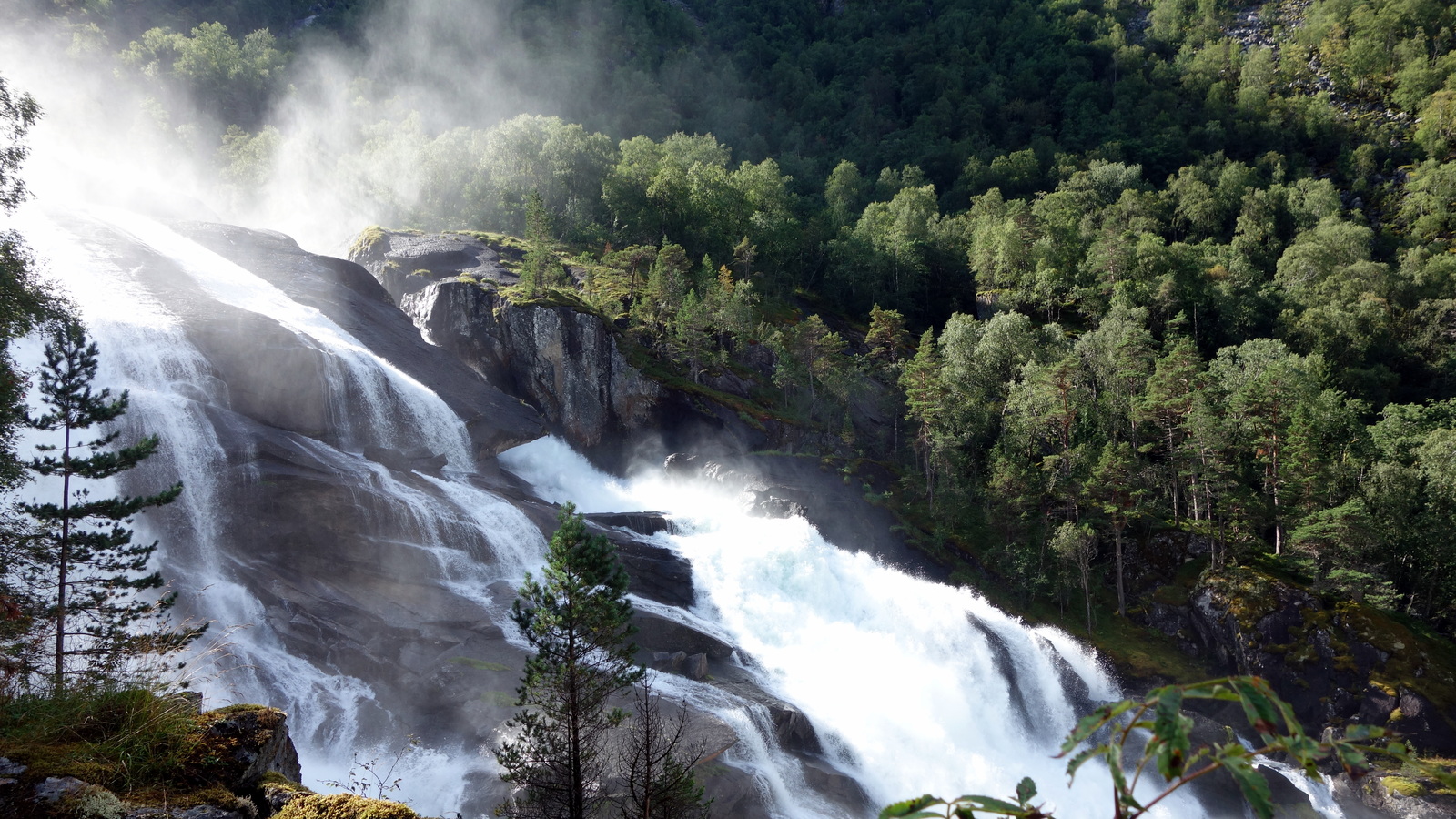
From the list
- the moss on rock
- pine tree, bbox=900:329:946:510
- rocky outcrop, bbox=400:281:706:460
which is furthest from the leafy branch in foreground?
rocky outcrop, bbox=400:281:706:460

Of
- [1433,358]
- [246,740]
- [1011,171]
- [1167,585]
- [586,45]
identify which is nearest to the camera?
[246,740]

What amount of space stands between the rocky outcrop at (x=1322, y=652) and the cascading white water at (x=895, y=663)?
6.85 m

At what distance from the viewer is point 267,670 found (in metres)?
22.6

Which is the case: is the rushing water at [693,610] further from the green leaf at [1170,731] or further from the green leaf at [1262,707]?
the green leaf at [1262,707]

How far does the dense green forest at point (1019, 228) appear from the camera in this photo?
147ft

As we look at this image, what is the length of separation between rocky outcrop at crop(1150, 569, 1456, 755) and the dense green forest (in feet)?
7.12

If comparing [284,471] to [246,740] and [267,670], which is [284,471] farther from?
[246,740]

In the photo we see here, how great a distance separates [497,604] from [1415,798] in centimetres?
3657

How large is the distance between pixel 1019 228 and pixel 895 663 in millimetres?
51556

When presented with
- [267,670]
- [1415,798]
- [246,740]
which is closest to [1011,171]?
[1415,798]

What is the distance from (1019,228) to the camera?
72.4 metres

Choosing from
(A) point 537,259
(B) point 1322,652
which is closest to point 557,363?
(A) point 537,259

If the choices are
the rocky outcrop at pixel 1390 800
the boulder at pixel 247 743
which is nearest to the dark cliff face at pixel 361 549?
the boulder at pixel 247 743

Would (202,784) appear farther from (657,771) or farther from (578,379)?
(578,379)
